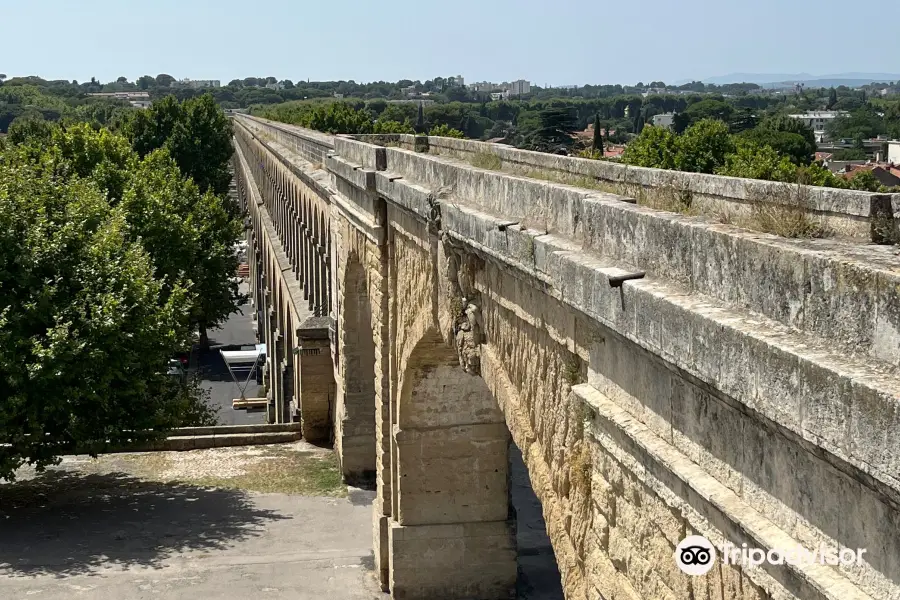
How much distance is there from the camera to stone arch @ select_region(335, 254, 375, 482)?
16344 mm

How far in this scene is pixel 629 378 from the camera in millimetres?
4844

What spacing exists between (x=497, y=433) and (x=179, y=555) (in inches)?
170

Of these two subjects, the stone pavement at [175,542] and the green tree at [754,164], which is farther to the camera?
the green tree at [754,164]

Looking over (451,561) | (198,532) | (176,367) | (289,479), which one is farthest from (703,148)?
(451,561)

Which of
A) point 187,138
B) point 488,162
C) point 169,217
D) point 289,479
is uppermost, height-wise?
point 187,138

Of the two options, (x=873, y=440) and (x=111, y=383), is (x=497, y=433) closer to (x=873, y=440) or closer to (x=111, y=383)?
(x=111, y=383)

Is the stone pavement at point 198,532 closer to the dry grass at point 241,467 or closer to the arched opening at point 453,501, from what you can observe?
the dry grass at point 241,467

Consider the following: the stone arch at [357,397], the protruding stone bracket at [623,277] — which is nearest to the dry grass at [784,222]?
the protruding stone bracket at [623,277]

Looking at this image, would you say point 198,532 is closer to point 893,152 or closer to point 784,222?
point 784,222
